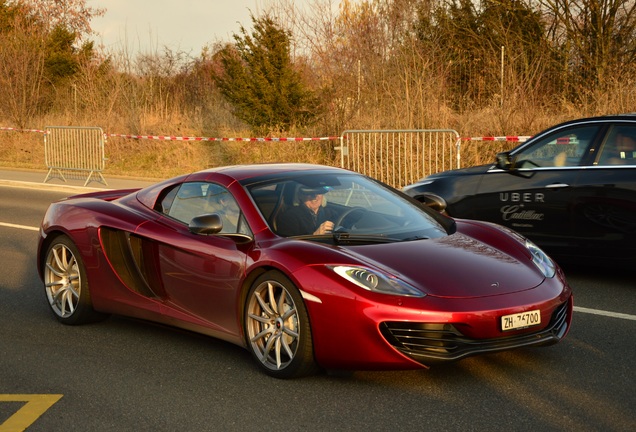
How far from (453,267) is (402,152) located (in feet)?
39.4

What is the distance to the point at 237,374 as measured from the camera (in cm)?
613

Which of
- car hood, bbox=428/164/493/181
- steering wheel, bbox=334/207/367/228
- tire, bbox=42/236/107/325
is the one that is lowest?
tire, bbox=42/236/107/325

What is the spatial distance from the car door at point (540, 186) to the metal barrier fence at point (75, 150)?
1393cm

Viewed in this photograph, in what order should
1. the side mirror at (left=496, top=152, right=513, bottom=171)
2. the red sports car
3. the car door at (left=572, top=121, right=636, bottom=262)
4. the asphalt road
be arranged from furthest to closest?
the side mirror at (left=496, top=152, right=513, bottom=171)
the car door at (left=572, top=121, right=636, bottom=262)
the red sports car
the asphalt road

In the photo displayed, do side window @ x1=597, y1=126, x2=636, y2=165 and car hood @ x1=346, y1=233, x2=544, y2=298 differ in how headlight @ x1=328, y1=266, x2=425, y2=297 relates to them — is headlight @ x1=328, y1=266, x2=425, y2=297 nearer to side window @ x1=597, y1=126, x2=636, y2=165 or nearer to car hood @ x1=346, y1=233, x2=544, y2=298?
car hood @ x1=346, y1=233, x2=544, y2=298

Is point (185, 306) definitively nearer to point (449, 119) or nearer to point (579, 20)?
point (449, 119)

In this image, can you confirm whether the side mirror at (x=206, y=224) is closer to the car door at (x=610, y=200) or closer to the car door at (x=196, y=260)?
the car door at (x=196, y=260)

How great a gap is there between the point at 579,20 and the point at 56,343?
22432 mm

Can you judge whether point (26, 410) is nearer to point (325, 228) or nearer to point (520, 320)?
point (325, 228)

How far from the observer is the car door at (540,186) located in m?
9.33

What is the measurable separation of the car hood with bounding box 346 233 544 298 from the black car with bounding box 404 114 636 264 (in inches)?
112

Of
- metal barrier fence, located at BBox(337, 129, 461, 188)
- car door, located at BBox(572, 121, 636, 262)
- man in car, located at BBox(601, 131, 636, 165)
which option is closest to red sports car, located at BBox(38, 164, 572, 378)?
car door, located at BBox(572, 121, 636, 262)

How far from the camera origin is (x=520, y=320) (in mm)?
5676

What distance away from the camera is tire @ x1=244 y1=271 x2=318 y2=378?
5.75 m
